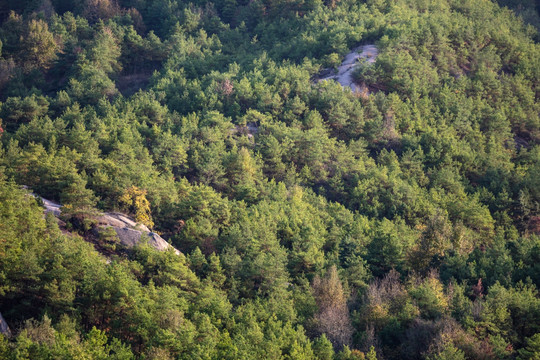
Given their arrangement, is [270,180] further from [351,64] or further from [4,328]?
[4,328]

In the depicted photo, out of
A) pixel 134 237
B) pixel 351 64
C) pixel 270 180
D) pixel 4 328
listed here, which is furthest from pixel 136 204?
pixel 351 64

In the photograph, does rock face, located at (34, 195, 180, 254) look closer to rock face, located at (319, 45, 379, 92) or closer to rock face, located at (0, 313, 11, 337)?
rock face, located at (0, 313, 11, 337)

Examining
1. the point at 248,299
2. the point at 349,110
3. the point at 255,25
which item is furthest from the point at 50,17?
the point at 248,299

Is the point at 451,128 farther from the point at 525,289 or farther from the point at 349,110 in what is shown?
the point at 525,289

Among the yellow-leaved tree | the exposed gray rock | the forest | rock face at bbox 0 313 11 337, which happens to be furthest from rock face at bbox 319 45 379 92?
rock face at bbox 0 313 11 337

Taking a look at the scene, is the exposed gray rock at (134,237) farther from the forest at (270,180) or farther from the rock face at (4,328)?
the rock face at (4,328)
